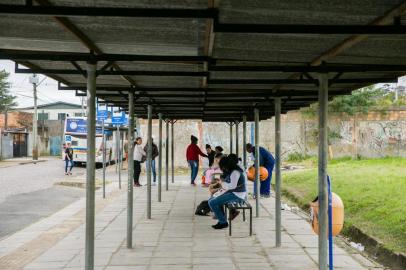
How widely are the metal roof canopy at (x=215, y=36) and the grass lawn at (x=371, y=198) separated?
10.1 ft

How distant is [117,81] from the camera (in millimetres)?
8859

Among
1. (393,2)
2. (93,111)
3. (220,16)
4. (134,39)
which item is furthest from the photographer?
(93,111)

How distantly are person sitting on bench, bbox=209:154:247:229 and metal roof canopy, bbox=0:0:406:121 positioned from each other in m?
2.57

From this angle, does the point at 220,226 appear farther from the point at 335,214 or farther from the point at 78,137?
the point at 78,137

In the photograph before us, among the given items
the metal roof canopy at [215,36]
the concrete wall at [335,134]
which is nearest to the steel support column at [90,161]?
the metal roof canopy at [215,36]

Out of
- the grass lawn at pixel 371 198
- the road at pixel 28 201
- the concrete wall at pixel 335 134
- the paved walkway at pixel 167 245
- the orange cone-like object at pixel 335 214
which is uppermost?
the concrete wall at pixel 335 134

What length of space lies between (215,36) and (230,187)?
5.60 m

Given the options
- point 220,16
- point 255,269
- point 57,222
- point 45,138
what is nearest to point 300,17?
point 220,16

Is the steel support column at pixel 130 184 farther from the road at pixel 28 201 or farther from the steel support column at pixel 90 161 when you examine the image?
the road at pixel 28 201

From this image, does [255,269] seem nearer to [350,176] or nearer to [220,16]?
[220,16]

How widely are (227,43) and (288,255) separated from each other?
394 centimetres

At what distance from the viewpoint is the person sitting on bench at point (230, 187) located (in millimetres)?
10242

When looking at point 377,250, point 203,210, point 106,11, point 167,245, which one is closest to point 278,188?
point 377,250

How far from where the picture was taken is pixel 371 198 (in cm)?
1284
